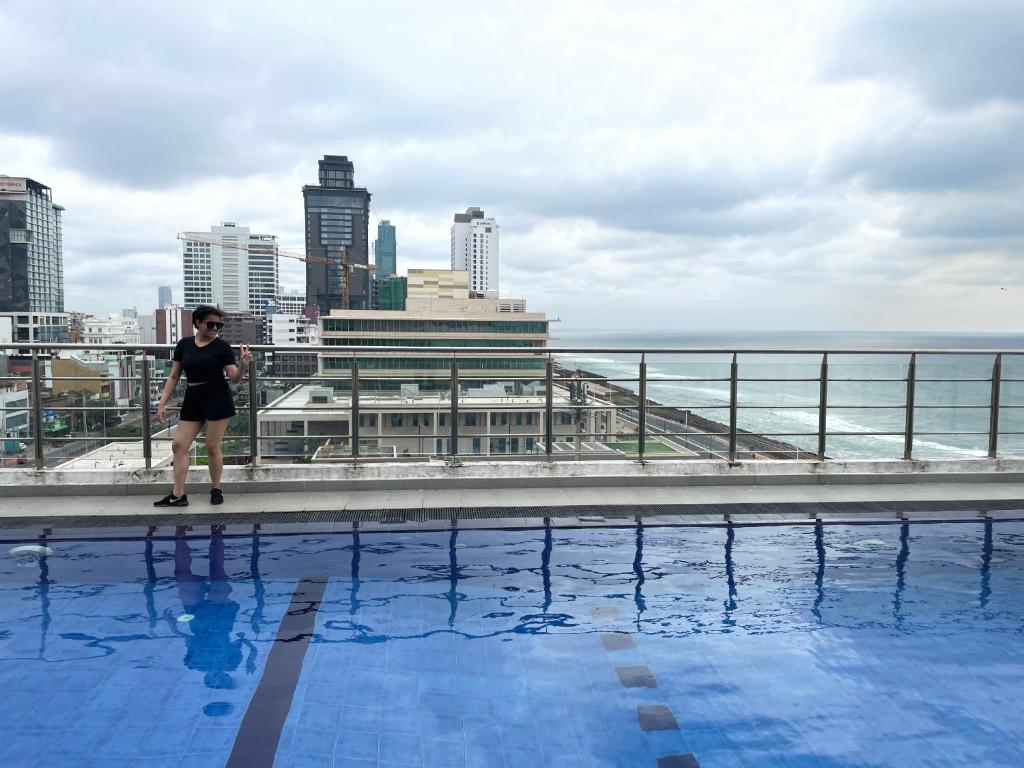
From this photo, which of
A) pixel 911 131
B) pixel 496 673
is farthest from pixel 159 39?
pixel 911 131

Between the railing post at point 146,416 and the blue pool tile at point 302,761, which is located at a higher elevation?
the railing post at point 146,416

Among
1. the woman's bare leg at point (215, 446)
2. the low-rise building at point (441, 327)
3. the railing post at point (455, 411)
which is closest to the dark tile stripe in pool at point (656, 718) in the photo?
the railing post at point (455, 411)

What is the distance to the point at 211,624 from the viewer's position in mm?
2988

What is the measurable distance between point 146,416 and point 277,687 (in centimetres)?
341

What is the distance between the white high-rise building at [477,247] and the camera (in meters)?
184

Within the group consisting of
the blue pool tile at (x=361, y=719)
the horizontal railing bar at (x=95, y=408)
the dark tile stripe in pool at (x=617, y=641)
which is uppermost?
the horizontal railing bar at (x=95, y=408)

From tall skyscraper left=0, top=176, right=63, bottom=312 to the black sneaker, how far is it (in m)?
90.5

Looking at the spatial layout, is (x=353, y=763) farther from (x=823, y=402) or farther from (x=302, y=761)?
(x=823, y=402)

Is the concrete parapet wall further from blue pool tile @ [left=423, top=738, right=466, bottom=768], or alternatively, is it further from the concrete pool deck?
blue pool tile @ [left=423, top=738, right=466, bottom=768]

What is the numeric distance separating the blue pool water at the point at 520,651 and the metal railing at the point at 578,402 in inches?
54.6

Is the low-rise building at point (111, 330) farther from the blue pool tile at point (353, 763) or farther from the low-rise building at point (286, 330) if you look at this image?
the blue pool tile at point (353, 763)

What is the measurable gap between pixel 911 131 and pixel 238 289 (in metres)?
166

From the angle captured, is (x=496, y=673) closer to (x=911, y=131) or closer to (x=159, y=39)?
(x=159, y=39)

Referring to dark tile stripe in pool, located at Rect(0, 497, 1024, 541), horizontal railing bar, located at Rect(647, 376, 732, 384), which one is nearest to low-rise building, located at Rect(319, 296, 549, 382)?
horizontal railing bar, located at Rect(647, 376, 732, 384)
